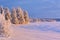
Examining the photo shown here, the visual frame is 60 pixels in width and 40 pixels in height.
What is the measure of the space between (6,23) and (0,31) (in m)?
0.60

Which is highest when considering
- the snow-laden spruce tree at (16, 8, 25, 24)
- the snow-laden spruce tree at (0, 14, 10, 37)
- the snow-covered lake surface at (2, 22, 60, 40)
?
the snow-laden spruce tree at (16, 8, 25, 24)

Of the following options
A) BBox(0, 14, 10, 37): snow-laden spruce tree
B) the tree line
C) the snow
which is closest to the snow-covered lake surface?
the snow

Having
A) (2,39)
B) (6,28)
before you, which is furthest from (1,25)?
(2,39)

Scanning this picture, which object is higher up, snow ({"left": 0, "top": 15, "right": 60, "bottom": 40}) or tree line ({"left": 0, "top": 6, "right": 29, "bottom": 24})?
tree line ({"left": 0, "top": 6, "right": 29, "bottom": 24})

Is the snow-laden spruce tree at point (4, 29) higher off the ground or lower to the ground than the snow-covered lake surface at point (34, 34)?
higher

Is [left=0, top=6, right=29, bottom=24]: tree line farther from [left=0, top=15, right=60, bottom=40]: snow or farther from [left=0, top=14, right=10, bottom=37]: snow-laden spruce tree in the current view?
[left=0, top=14, right=10, bottom=37]: snow-laden spruce tree

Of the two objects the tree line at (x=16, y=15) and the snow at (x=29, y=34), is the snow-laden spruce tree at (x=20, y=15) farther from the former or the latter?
the snow at (x=29, y=34)

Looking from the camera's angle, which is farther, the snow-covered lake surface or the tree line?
the tree line

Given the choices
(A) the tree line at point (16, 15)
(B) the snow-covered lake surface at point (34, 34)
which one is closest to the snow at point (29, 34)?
(B) the snow-covered lake surface at point (34, 34)

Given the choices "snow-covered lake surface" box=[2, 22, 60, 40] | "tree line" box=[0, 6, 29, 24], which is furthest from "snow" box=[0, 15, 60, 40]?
"tree line" box=[0, 6, 29, 24]

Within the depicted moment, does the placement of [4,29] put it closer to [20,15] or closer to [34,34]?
[34,34]

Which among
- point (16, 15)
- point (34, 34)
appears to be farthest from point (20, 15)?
→ point (34, 34)

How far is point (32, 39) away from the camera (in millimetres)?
10320

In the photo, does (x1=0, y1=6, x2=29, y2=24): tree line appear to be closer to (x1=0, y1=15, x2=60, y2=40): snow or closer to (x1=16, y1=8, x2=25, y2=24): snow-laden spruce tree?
(x1=16, y1=8, x2=25, y2=24): snow-laden spruce tree
